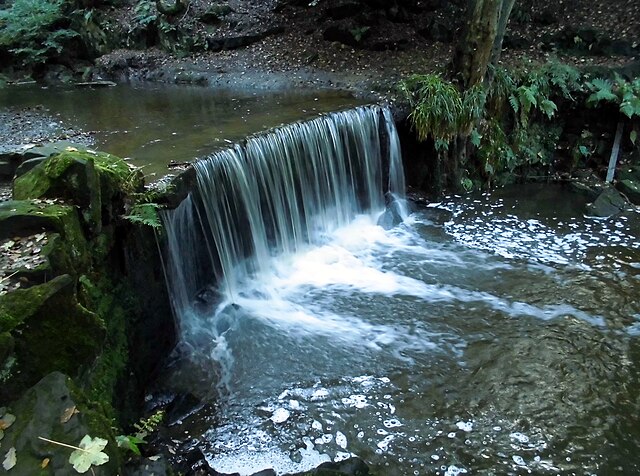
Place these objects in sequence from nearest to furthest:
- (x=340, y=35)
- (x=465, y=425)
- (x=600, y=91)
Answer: (x=465, y=425)
(x=600, y=91)
(x=340, y=35)

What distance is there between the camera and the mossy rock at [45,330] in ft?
9.79

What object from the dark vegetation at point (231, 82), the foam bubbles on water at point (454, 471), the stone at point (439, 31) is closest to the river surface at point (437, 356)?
the foam bubbles on water at point (454, 471)

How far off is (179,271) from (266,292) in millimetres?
1411

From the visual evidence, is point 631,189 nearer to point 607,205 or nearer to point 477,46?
point 607,205

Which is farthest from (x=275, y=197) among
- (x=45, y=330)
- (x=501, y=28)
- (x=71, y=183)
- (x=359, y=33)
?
(x=359, y=33)

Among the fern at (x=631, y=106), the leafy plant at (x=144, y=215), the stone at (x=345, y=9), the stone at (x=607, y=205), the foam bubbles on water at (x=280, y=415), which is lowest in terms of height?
the stone at (x=607, y=205)

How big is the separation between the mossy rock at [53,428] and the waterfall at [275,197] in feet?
9.40

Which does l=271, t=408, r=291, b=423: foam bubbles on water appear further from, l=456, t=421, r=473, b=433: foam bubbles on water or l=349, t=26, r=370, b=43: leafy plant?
l=349, t=26, r=370, b=43: leafy plant

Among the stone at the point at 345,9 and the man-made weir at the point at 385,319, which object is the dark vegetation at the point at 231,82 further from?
the man-made weir at the point at 385,319

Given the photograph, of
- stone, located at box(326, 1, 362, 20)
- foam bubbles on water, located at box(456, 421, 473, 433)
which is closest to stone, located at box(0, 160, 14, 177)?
foam bubbles on water, located at box(456, 421, 473, 433)

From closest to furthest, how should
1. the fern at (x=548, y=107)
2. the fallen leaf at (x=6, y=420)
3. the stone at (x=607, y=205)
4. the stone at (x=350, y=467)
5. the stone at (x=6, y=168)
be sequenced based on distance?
the fallen leaf at (x=6, y=420), the stone at (x=350, y=467), the stone at (x=6, y=168), the stone at (x=607, y=205), the fern at (x=548, y=107)

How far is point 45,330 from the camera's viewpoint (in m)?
3.14

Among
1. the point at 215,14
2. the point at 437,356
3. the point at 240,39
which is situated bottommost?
the point at 437,356

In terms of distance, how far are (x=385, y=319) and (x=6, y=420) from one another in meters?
4.39
